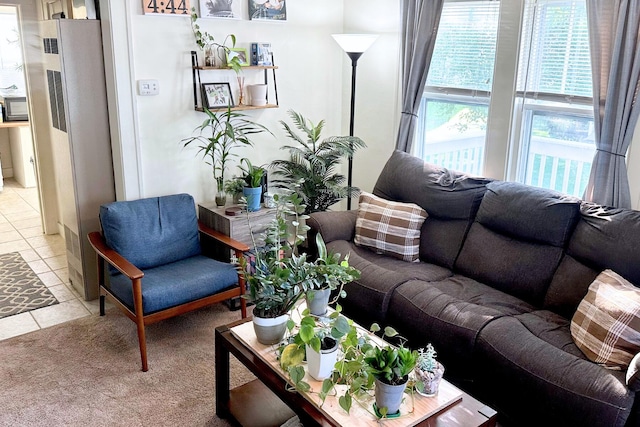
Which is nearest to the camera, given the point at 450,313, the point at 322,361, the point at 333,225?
the point at 322,361

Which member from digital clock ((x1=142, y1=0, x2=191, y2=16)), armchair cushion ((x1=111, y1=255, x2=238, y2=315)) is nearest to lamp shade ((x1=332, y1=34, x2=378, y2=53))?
digital clock ((x1=142, y1=0, x2=191, y2=16))

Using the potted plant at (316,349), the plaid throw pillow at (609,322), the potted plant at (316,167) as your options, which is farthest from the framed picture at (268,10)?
the plaid throw pillow at (609,322)

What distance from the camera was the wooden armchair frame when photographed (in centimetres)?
286

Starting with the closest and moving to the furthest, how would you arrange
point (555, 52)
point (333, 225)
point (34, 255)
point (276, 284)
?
1. point (276, 284)
2. point (555, 52)
3. point (333, 225)
4. point (34, 255)

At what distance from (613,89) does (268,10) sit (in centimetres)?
228

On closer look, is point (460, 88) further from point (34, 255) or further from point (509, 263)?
point (34, 255)

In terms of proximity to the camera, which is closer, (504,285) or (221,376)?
(221,376)

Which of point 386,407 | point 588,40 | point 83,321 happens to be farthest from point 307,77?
point 386,407

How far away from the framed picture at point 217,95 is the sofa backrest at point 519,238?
181 centimetres

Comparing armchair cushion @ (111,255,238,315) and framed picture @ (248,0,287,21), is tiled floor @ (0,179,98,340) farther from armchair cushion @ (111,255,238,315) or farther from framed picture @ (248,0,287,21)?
framed picture @ (248,0,287,21)

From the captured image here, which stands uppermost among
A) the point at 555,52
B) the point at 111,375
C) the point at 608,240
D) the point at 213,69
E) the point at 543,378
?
the point at 555,52

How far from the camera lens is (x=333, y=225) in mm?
3512

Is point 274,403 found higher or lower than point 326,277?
lower

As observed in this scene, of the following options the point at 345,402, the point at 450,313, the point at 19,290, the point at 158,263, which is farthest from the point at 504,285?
the point at 19,290
